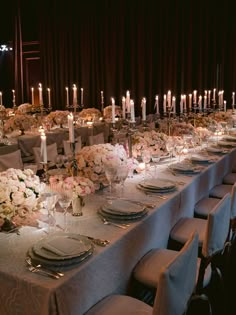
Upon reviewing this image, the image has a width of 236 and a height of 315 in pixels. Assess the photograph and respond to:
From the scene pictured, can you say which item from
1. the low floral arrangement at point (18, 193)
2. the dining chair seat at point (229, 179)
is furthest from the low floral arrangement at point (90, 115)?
the low floral arrangement at point (18, 193)

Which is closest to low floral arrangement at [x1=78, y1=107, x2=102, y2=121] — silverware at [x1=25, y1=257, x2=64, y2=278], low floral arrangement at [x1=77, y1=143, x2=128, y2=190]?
low floral arrangement at [x1=77, y1=143, x2=128, y2=190]

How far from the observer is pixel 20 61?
12.2m

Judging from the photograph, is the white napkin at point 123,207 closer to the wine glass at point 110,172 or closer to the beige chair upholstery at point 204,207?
the wine glass at point 110,172

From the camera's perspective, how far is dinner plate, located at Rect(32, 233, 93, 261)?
1.75 metres

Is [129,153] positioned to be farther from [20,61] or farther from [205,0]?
[20,61]

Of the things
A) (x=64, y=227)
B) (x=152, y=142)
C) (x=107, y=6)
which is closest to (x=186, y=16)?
(x=107, y=6)

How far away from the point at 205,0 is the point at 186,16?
0.55m

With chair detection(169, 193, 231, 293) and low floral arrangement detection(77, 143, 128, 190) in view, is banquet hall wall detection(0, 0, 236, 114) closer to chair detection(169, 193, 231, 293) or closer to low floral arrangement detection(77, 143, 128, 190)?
low floral arrangement detection(77, 143, 128, 190)

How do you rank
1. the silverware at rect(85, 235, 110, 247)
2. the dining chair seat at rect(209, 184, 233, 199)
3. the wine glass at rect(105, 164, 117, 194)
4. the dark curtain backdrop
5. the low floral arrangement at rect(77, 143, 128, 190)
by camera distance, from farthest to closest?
the dark curtain backdrop
the dining chair seat at rect(209, 184, 233, 199)
the low floral arrangement at rect(77, 143, 128, 190)
the wine glass at rect(105, 164, 117, 194)
the silverware at rect(85, 235, 110, 247)

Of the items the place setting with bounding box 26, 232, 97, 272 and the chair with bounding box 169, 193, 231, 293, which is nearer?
the place setting with bounding box 26, 232, 97, 272

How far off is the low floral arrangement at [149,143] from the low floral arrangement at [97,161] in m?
0.75

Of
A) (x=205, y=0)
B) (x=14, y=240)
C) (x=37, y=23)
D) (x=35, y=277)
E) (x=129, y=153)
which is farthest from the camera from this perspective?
(x=37, y=23)

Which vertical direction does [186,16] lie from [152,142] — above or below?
above

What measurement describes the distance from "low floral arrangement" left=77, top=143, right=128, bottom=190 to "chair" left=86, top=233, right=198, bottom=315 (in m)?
0.89
